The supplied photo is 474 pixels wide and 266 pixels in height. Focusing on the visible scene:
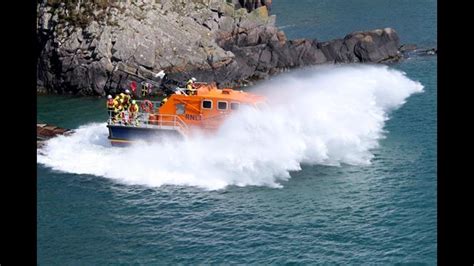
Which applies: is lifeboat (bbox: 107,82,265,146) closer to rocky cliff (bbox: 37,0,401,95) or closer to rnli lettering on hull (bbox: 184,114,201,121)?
rnli lettering on hull (bbox: 184,114,201,121)

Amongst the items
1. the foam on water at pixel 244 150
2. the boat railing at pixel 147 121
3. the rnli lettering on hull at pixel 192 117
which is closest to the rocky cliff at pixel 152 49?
the foam on water at pixel 244 150

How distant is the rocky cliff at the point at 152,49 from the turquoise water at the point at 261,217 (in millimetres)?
21733

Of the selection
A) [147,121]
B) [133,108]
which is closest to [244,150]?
[147,121]

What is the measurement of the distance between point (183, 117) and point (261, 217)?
11.3 m

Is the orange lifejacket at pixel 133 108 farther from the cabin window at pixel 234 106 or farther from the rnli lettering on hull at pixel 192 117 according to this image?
the cabin window at pixel 234 106

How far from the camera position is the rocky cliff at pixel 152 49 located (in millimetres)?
60500

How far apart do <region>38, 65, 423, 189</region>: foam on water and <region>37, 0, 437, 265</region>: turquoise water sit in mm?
775

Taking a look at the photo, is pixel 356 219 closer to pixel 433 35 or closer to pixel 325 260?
pixel 325 260

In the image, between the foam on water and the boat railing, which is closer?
the foam on water

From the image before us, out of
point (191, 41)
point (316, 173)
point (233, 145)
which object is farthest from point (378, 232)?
point (191, 41)

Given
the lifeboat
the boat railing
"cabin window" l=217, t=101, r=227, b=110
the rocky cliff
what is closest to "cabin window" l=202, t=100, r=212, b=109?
the lifeboat

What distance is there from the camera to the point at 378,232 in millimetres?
29453

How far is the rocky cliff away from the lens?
60.5 m

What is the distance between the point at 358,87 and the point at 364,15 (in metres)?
37.8
